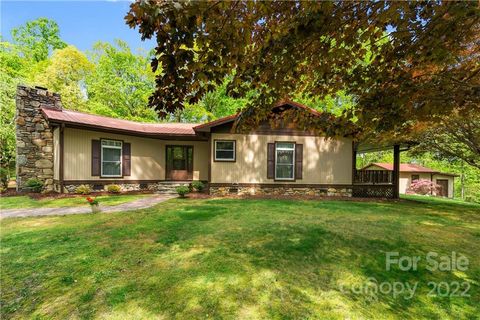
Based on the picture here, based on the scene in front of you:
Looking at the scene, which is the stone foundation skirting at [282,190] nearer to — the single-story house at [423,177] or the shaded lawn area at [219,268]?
the shaded lawn area at [219,268]

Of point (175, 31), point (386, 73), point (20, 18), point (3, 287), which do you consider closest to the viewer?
point (175, 31)

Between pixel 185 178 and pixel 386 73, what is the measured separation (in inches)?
450

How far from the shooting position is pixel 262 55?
9.25ft

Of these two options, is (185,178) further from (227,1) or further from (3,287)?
(227,1)

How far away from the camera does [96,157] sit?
1086cm

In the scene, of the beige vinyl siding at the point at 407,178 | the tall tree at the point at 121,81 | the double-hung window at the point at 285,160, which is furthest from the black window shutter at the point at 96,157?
the beige vinyl siding at the point at 407,178

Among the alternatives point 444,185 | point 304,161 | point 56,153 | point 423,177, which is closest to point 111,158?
point 56,153

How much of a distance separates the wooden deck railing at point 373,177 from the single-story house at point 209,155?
30 cm

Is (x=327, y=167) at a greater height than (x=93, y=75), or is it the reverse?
(x=93, y=75)

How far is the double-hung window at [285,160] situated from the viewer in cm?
1114

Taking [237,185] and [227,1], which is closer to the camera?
[227,1]

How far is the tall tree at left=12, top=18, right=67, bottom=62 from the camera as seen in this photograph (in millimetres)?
24391

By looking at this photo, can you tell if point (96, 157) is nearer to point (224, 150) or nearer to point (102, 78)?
point (224, 150)

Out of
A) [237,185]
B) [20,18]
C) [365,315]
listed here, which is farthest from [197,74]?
[20,18]
